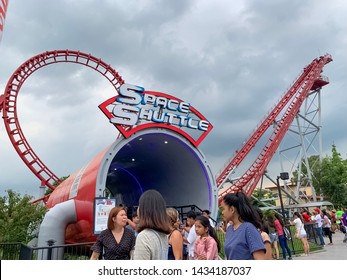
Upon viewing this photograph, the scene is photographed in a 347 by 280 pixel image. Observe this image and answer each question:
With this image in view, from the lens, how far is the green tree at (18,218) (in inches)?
478

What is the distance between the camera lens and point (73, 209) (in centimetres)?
1261

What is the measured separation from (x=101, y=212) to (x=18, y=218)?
14.2 ft

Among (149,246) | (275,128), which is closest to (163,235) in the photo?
(149,246)

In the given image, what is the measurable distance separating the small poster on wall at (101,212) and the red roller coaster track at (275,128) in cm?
1703

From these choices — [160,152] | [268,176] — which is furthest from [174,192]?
[268,176]

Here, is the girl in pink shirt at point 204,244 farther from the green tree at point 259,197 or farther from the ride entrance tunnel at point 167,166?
the green tree at point 259,197

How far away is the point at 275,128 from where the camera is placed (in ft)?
97.9

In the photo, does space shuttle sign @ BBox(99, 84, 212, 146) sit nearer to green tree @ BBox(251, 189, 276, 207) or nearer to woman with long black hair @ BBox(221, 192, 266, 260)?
woman with long black hair @ BBox(221, 192, 266, 260)

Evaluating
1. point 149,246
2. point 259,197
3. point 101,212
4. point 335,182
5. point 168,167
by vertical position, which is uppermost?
point 335,182

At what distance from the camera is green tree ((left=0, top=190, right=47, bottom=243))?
12.1m

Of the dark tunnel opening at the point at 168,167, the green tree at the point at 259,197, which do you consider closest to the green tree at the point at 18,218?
the dark tunnel opening at the point at 168,167

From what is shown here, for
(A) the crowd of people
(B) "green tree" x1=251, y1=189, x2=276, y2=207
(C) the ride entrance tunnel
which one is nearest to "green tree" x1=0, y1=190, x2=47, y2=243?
(C) the ride entrance tunnel

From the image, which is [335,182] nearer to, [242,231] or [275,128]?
[275,128]
